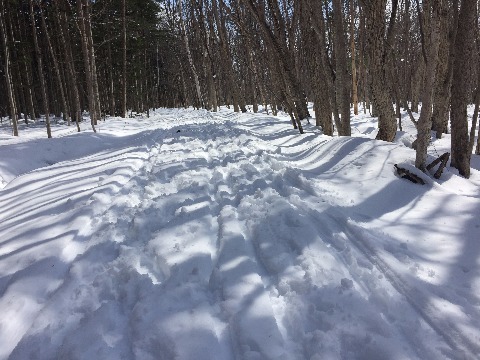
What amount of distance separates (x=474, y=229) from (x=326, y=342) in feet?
6.21

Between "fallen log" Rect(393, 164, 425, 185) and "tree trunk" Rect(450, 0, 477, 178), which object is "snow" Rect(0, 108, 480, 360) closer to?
"fallen log" Rect(393, 164, 425, 185)

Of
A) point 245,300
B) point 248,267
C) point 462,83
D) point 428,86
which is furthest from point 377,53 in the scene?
point 245,300

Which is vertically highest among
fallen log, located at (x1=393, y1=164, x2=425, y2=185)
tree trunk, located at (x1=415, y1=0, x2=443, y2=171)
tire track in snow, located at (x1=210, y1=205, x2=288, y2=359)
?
tree trunk, located at (x1=415, y1=0, x2=443, y2=171)

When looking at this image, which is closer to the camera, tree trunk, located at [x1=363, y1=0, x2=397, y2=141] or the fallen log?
the fallen log

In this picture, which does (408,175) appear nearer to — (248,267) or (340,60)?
(248,267)

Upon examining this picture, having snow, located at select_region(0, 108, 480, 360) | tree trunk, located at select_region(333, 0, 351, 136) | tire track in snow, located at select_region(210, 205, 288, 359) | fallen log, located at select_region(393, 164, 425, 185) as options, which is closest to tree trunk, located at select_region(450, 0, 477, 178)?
snow, located at select_region(0, 108, 480, 360)

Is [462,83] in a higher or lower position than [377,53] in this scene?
lower

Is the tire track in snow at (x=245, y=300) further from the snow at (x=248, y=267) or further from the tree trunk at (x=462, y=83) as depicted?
the tree trunk at (x=462, y=83)

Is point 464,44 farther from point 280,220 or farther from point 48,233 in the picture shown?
point 48,233

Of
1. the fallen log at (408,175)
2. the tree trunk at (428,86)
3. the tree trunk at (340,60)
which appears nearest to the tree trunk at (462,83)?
the tree trunk at (428,86)

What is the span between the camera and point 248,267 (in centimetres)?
226

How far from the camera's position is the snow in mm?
1662

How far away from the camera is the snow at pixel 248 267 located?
1662 mm

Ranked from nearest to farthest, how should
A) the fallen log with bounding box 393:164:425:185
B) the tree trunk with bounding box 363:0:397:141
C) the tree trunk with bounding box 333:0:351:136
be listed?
the fallen log with bounding box 393:164:425:185 → the tree trunk with bounding box 363:0:397:141 → the tree trunk with bounding box 333:0:351:136
